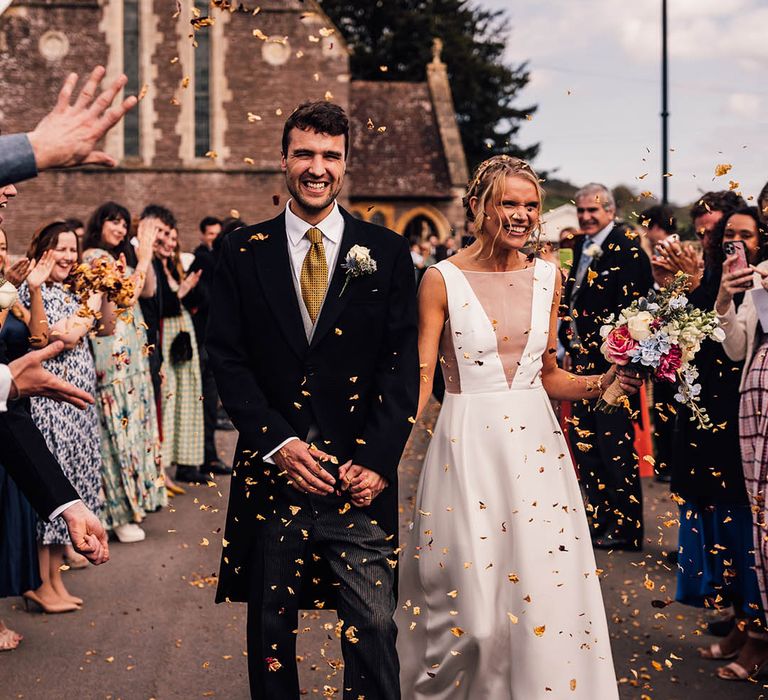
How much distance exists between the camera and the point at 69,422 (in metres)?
7.86

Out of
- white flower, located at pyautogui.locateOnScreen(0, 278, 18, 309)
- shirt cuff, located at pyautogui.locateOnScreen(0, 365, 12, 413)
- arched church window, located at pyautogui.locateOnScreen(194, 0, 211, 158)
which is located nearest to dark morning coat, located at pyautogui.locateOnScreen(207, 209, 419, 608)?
white flower, located at pyautogui.locateOnScreen(0, 278, 18, 309)

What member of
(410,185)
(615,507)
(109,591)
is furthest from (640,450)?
(410,185)

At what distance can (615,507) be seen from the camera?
915 cm

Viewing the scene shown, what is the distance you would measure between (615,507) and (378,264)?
211 inches

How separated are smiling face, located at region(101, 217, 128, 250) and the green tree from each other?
135ft

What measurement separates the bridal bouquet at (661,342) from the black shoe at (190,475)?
7.23 m

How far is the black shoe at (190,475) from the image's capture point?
1163cm

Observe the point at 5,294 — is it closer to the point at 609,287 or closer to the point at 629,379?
the point at 629,379

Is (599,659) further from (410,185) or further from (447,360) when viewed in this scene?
(410,185)

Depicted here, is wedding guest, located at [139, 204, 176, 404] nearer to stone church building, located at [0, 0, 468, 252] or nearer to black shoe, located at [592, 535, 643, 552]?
black shoe, located at [592, 535, 643, 552]

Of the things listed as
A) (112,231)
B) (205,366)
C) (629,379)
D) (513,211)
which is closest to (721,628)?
(629,379)

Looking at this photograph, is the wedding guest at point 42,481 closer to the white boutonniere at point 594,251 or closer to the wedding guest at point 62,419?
the wedding guest at point 62,419

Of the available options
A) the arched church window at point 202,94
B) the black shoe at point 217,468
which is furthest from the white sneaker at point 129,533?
the arched church window at point 202,94

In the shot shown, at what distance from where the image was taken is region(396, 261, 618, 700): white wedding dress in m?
4.61
